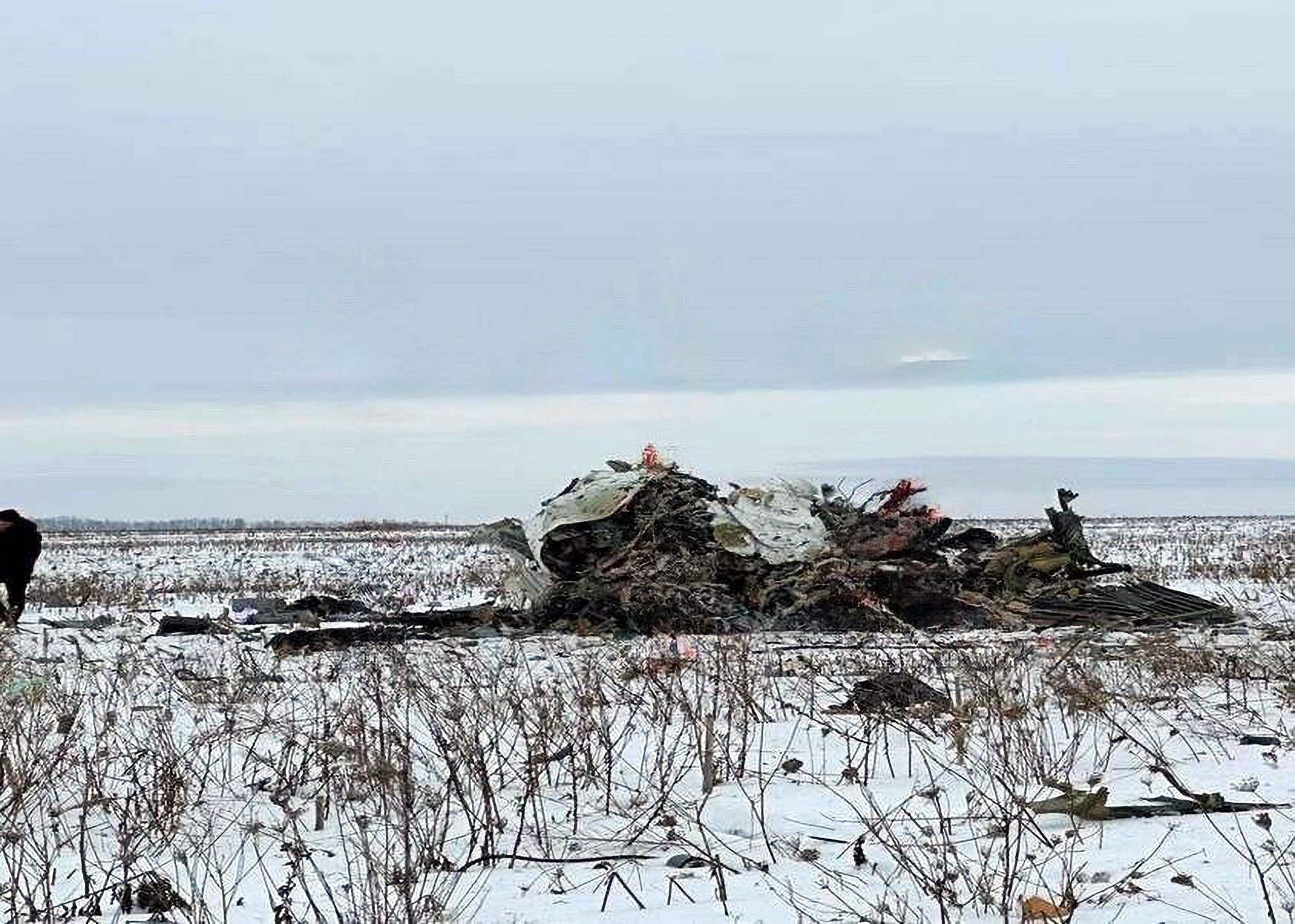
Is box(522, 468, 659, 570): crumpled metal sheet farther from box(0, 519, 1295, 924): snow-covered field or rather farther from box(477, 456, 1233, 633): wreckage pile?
box(0, 519, 1295, 924): snow-covered field

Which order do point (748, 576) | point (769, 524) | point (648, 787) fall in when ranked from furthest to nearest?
point (769, 524) < point (748, 576) < point (648, 787)

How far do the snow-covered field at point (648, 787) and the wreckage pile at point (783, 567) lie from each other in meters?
2.30

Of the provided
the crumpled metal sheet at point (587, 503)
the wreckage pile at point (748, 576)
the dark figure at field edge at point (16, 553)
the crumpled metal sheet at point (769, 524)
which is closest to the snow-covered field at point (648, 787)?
the wreckage pile at point (748, 576)

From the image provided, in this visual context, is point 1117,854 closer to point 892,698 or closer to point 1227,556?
point 892,698

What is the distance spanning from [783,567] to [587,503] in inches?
77.5

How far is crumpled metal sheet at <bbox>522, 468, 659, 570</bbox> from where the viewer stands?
12.9 meters

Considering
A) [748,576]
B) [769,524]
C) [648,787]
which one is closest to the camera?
[648,787]

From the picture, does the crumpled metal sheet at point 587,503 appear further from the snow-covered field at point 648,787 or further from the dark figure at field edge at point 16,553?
the dark figure at field edge at point 16,553

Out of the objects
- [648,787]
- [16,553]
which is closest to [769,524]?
[16,553]

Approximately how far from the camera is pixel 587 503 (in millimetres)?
13047

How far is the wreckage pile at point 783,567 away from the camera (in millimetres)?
12062

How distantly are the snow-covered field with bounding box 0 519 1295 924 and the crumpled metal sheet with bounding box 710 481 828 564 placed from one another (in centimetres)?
313

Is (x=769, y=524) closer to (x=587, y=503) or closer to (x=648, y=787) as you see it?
(x=587, y=503)

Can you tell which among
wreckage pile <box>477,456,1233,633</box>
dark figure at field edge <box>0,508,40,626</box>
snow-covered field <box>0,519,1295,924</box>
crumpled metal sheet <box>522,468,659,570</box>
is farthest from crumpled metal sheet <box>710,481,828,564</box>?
dark figure at field edge <box>0,508,40,626</box>
